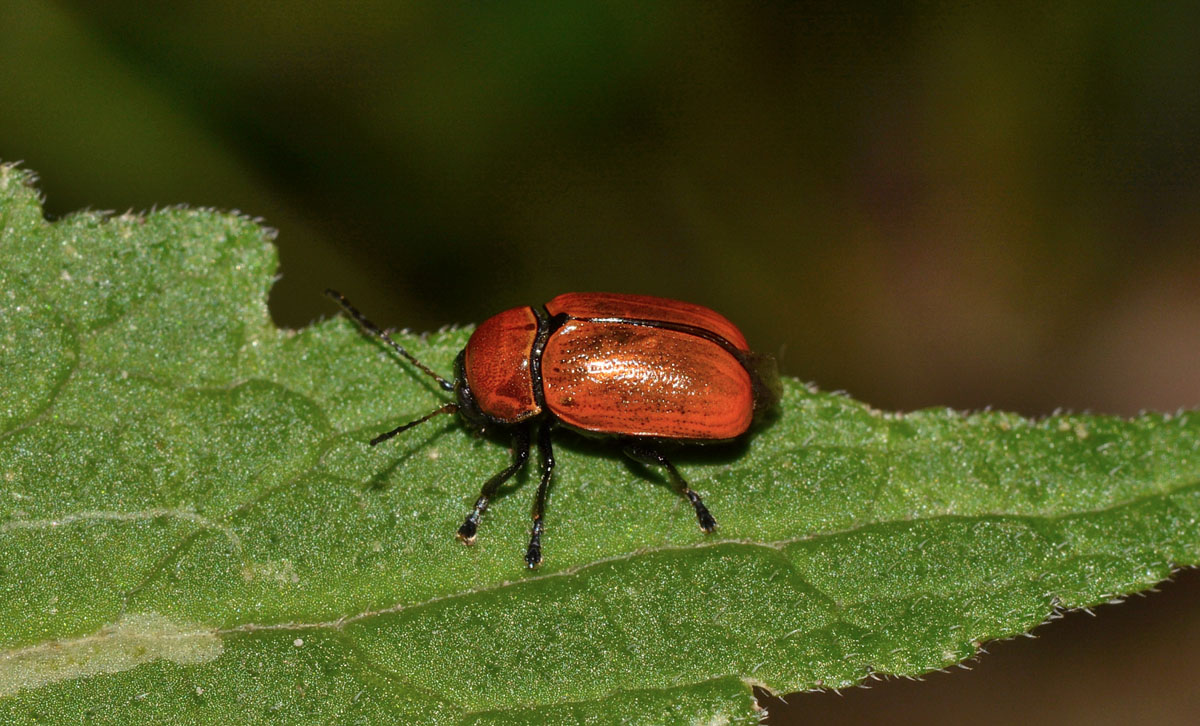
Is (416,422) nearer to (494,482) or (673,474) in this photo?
(494,482)

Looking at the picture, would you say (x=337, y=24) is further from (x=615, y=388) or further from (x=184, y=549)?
(x=184, y=549)

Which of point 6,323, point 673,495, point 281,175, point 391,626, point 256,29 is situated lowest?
point 391,626

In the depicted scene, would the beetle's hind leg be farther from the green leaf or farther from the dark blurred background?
the dark blurred background

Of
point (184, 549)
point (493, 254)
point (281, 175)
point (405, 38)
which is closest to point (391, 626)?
point (184, 549)

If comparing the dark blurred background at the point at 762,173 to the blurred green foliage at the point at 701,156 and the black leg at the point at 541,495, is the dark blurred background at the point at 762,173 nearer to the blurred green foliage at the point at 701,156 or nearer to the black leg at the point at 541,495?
the blurred green foliage at the point at 701,156

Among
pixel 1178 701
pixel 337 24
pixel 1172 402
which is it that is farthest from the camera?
pixel 1172 402

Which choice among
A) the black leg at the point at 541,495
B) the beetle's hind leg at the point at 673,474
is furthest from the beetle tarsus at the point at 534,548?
the beetle's hind leg at the point at 673,474

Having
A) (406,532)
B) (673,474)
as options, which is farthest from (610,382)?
(406,532)
